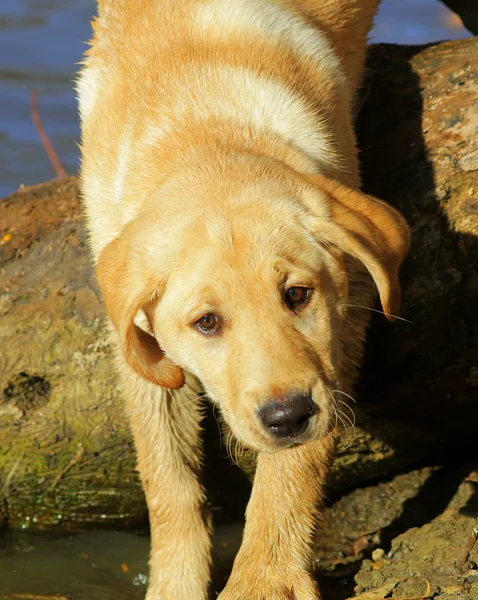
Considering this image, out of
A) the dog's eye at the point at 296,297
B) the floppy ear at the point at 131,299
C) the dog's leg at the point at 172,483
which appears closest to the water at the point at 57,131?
the dog's leg at the point at 172,483

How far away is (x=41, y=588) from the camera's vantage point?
564 centimetres

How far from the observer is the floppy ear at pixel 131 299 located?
14.8 ft

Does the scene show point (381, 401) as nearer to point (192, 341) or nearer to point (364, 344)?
point (364, 344)

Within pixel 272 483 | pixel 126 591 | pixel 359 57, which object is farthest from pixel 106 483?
pixel 359 57

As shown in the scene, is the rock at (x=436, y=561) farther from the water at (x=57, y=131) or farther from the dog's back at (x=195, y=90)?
the dog's back at (x=195, y=90)

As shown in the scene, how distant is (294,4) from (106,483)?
2801 millimetres

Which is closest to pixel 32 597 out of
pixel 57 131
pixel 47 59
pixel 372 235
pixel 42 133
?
pixel 372 235

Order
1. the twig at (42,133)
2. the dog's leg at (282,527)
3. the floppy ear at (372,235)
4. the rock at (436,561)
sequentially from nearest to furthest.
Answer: the floppy ear at (372,235) → the rock at (436,561) → the dog's leg at (282,527) → the twig at (42,133)

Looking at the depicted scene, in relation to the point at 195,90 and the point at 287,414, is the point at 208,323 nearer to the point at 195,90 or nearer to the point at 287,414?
the point at 287,414

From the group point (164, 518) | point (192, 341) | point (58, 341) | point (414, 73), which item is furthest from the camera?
point (414, 73)

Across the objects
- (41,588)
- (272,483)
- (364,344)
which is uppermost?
(364,344)

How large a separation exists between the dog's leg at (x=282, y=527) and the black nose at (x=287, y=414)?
2.63 feet

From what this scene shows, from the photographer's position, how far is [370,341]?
5629mm

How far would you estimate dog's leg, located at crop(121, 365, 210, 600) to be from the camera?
5.27 m
